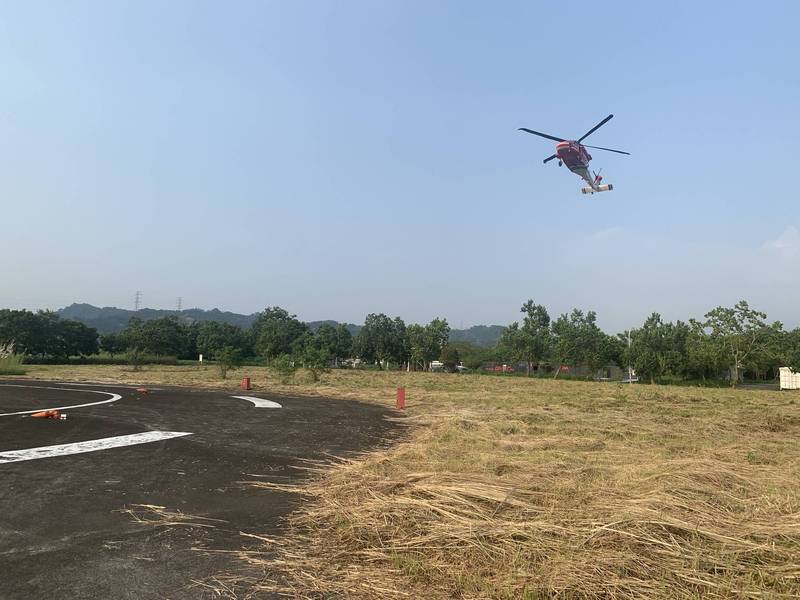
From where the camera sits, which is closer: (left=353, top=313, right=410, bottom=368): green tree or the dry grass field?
the dry grass field

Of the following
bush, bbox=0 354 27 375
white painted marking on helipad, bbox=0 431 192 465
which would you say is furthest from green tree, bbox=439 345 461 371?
white painted marking on helipad, bbox=0 431 192 465

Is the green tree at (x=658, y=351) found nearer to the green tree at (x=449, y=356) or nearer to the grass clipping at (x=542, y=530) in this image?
the green tree at (x=449, y=356)

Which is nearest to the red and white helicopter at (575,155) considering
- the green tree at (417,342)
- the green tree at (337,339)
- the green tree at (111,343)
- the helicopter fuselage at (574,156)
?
the helicopter fuselage at (574,156)

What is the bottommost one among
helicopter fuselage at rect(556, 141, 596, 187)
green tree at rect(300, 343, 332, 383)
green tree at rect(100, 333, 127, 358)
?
green tree at rect(100, 333, 127, 358)

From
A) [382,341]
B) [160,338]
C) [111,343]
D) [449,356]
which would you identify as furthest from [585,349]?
[111,343]

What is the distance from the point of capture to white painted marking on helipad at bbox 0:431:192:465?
707 cm

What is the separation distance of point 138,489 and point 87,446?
3328mm

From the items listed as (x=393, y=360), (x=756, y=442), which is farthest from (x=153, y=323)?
(x=756, y=442)

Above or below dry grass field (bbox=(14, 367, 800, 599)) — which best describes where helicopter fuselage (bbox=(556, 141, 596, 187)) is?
above

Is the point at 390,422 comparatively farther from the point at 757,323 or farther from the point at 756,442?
the point at 757,323

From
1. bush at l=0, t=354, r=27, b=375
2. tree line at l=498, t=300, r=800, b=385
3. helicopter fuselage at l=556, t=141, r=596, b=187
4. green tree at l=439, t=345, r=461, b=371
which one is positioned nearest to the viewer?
helicopter fuselage at l=556, t=141, r=596, b=187

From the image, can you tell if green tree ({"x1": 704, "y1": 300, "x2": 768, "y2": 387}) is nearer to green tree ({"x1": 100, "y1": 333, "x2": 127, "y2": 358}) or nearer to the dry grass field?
the dry grass field

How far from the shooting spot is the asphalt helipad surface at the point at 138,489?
3330 millimetres

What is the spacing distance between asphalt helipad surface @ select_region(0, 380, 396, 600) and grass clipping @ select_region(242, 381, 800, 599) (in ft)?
1.74
